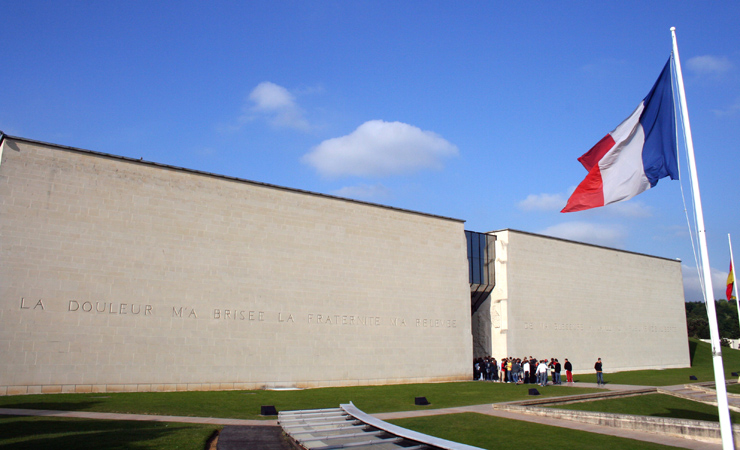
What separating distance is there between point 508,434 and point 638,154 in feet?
27.4

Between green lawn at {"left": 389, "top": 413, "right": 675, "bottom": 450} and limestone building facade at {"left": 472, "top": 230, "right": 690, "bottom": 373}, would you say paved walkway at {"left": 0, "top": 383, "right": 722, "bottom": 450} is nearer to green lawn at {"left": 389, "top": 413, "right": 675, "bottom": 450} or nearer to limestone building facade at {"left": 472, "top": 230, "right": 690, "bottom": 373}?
green lawn at {"left": 389, "top": 413, "right": 675, "bottom": 450}

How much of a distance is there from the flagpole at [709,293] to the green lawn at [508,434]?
3513 millimetres

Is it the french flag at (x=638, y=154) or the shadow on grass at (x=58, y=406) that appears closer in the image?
the french flag at (x=638, y=154)

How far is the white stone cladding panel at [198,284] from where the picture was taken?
20.9 m

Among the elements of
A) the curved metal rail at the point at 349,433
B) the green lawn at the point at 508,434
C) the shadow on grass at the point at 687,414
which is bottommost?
the shadow on grass at the point at 687,414

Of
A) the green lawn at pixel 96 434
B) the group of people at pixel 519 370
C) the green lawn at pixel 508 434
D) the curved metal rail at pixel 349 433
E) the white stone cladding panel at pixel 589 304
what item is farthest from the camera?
the white stone cladding panel at pixel 589 304

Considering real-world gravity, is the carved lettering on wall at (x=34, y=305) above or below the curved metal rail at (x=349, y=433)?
above

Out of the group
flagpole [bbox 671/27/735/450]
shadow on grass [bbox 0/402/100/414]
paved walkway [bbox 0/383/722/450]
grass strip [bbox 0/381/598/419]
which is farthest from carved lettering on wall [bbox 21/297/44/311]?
flagpole [bbox 671/27/735/450]

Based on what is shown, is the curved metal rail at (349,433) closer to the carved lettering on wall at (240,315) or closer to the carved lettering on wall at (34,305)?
the carved lettering on wall at (240,315)

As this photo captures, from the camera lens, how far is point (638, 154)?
38.3ft

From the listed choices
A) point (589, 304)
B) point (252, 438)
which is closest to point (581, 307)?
point (589, 304)

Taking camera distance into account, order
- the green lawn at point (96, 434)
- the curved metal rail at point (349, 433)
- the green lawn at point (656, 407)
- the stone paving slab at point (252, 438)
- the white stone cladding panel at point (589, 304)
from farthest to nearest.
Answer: the white stone cladding panel at point (589, 304)
the green lawn at point (656, 407)
the stone paving slab at point (252, 438)
the green lawn at point (96, 434)
the curved metal rail at point (349, 433)

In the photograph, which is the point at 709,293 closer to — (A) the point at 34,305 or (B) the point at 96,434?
(B) the point at 96,434

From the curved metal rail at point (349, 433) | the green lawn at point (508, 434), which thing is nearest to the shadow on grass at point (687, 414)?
the green lawn at point (508, 434)
